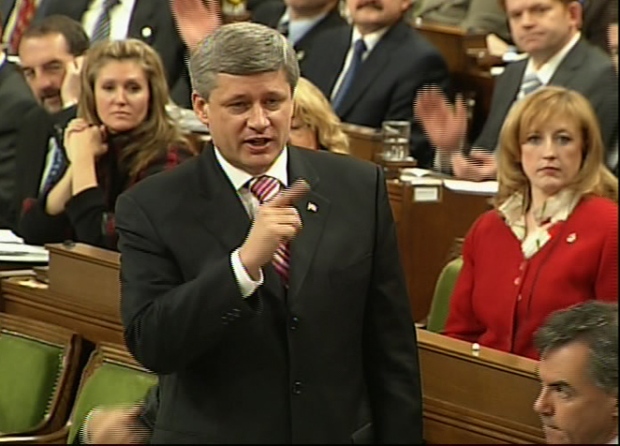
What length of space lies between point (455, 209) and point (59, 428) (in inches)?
52.9

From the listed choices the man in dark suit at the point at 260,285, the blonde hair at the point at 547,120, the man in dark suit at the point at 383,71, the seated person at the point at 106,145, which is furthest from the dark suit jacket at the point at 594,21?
the man in dark suit at the point at 260,285

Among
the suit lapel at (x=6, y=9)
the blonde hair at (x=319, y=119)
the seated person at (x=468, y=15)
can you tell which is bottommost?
the blonde hair at (x=319, y=119)

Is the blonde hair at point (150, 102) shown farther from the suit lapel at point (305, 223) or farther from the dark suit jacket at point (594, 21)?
the suit lapel at point (305, 223)

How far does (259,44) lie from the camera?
2.17 meters

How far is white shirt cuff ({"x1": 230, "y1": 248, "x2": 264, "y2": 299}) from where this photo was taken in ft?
6.91

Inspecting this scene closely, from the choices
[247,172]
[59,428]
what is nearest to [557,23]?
[59,428]

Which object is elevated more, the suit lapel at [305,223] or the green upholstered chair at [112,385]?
the suit lapel at [305,223]

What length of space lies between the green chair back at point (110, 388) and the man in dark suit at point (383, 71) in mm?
1707

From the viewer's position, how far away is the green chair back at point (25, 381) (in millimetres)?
3361

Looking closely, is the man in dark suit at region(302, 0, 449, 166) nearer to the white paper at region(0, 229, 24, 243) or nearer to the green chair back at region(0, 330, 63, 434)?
the white paper at region(0, 229, 24, 243)

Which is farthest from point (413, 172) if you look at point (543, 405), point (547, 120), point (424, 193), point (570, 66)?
point (543, 405)

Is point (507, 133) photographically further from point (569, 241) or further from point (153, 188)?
point (153, 188)

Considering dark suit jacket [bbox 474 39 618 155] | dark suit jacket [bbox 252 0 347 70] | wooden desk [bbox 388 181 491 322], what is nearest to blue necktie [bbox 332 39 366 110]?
dark suit jacket [bbox 252 0 347 70]

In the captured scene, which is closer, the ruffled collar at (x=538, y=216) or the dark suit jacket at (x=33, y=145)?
the ruffled collar at (x=538, y=216)
